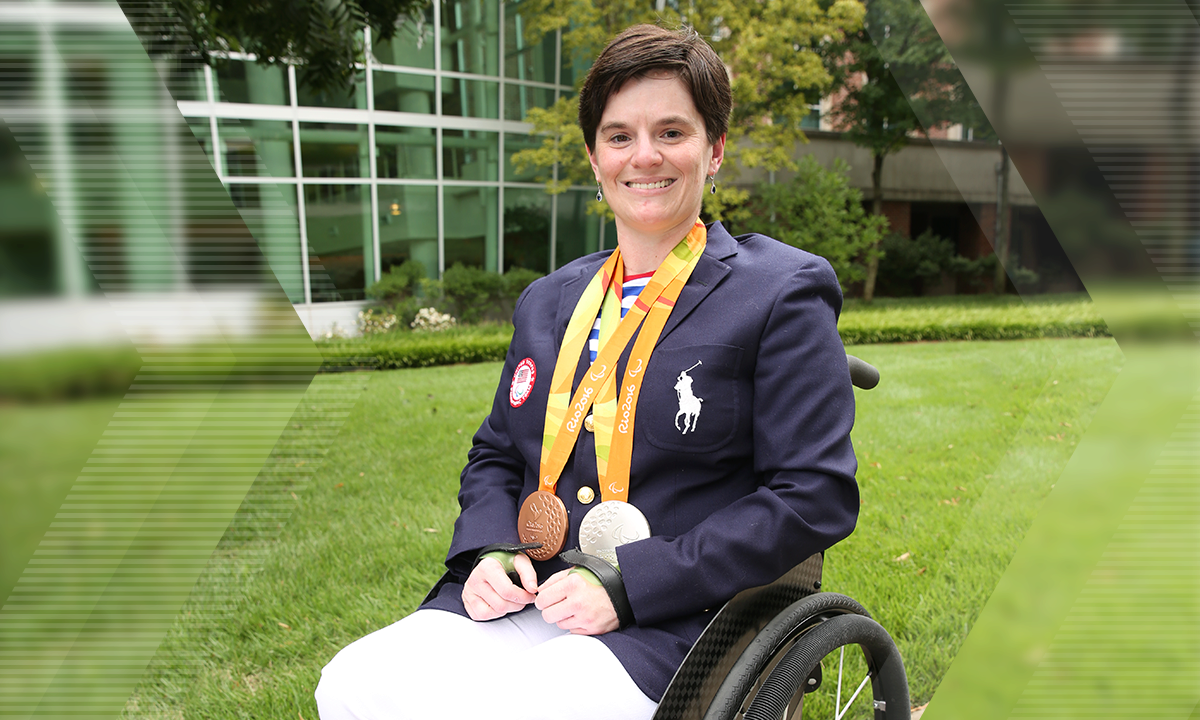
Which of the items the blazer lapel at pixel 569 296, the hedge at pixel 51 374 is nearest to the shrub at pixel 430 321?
the hedge at pixel 51 374

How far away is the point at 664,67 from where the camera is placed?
152cm

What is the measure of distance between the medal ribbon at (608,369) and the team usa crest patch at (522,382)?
62mm

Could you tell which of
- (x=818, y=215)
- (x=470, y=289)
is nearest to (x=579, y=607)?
(x=470, y=289)

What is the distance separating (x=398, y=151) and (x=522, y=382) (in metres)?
13.0

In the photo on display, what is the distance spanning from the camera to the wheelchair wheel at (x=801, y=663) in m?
1.33

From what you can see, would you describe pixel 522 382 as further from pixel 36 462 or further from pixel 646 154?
pixel 36 462

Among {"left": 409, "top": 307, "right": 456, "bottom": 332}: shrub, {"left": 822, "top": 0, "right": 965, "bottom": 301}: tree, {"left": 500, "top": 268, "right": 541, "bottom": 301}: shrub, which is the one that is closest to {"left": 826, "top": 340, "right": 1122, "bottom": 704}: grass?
{"left": 409, "top": 307, "right": 456, "bottom": 332}: shrub

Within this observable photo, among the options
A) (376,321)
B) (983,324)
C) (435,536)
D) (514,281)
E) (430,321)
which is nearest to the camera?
(435,536)

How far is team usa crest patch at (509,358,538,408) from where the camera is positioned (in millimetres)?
1719

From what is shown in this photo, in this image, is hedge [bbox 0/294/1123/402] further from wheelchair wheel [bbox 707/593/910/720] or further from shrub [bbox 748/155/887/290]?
wheelchair wheel [bbox 707/593/910/720]

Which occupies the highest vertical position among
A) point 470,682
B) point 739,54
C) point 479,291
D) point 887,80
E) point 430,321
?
point 739,54

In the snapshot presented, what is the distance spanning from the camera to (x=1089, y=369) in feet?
24.5

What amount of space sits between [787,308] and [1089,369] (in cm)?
743

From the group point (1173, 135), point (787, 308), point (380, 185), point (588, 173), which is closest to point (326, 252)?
point (380, 185)
